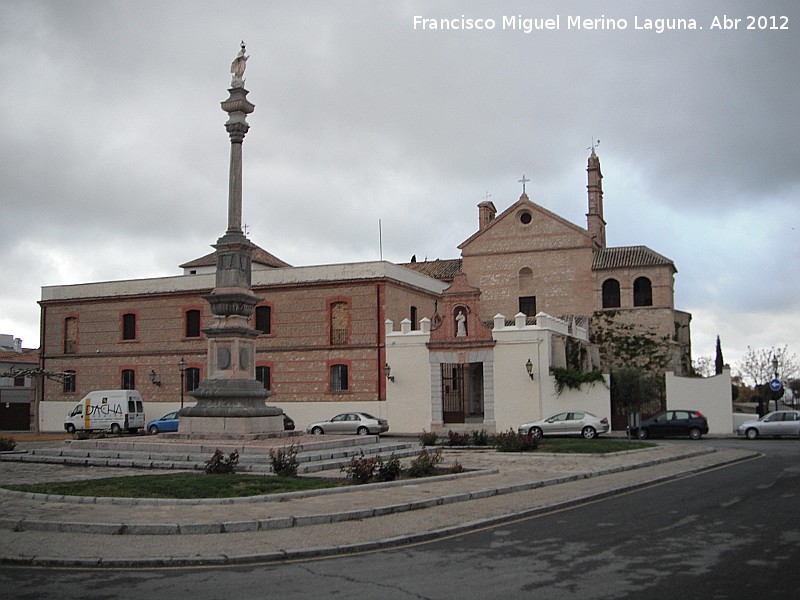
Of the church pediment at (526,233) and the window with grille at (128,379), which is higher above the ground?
the church pediment at (526,233)

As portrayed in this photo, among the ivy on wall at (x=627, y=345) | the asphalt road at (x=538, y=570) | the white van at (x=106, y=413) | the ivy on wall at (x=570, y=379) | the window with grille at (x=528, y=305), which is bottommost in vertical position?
the asphalt road at (x=538, y=570)

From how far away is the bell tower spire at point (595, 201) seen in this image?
166 feet

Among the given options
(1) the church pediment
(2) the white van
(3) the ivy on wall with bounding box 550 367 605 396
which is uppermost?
(1) the church pediment

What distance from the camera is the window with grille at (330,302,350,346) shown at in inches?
1534

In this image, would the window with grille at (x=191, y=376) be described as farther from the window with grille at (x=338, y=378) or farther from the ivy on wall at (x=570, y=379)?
the ivy on wall at (x=570, y=379)

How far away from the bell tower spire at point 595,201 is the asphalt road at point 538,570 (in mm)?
40145

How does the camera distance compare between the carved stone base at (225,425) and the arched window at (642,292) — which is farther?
the arched window at (642,292)

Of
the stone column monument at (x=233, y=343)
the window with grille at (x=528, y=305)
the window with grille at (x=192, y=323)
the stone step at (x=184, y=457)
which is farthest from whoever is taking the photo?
the window with grille at (x=528, y=305)

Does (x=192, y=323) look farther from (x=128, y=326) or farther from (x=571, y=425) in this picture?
(x=571, y=425)

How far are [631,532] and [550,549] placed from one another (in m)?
1.67

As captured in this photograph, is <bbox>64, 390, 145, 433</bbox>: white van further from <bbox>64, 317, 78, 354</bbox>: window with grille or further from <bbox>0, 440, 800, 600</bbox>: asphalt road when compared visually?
<bbox>0, 440, 800, 600</bbox>: asphalt road

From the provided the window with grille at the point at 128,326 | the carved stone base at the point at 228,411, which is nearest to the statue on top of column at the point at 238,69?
the carved stone base at the point at 228,411

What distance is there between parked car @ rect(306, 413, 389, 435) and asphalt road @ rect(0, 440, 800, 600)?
882 inches

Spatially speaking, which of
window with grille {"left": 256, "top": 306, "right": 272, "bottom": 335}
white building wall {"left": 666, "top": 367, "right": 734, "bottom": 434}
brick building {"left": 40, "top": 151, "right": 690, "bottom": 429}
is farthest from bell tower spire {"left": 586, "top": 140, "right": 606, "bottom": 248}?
window with grille {"left": 256, "top": 306, "right": 272, "bottom": 335}
